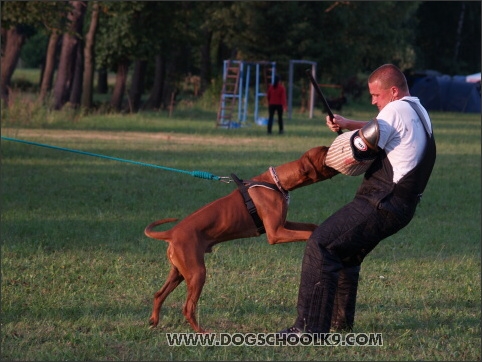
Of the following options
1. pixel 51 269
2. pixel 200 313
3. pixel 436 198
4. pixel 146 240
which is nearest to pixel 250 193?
pixel 200 313

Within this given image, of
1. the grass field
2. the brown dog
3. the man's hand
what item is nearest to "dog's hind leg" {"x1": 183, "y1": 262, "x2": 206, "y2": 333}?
the brown dog

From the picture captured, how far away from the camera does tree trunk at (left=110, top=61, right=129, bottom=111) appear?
44719 mm

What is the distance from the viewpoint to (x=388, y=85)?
Answer: 6512 mm

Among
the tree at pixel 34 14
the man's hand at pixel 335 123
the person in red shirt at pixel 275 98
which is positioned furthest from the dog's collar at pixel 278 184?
the person in red shirt at pixel 275 98

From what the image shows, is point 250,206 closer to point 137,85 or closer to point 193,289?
point 193,289

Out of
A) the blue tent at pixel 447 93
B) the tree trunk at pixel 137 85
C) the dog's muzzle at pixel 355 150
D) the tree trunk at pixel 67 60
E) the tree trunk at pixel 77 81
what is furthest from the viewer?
the blue tent at pixel 447 93

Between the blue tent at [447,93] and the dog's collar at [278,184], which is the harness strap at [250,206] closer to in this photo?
the dog's collar at [278,184]

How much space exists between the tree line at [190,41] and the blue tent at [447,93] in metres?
Result: 2.81

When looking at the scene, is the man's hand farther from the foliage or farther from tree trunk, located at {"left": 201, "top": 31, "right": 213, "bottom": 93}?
tree trunk, located at {"left": 201, "top": 31, "right": 213, "bottom": 93}

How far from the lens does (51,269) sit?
9.08 meters

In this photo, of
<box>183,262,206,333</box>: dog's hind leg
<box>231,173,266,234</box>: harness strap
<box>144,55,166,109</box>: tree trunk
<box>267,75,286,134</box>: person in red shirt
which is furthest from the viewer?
<box>144,55,166,109</box>: tree trunk

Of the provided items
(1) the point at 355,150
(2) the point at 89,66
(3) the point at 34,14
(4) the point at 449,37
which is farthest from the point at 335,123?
(4) the point at 449,37

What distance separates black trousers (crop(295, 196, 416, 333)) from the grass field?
231 millimetres

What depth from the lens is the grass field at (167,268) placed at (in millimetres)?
6543
